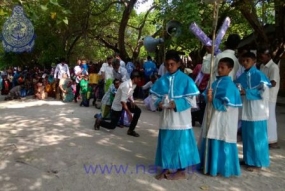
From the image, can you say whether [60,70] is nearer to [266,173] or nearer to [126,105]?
[126,105]

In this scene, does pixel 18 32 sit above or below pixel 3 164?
above

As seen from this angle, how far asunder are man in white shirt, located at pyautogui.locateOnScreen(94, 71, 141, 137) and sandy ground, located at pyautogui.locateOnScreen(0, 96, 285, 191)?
0.60 feet

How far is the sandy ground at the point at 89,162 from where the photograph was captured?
4035 mm

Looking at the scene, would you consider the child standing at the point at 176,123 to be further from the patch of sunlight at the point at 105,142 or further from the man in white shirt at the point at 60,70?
the man in white shirt at the point at 60,70

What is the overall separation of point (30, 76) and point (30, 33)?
840 cm

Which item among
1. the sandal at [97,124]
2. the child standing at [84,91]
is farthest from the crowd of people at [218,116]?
the child standing at [84,91]

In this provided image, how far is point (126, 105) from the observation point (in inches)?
259

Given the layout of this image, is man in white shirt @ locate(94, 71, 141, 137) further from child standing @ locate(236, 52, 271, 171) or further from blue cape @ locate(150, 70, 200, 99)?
child standing @ locate(236, 52, 271, 171)

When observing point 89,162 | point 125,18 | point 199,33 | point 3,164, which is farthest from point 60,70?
point 199,33

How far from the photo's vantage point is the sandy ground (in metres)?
4.04

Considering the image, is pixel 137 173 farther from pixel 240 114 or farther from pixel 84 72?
pixel 84 72

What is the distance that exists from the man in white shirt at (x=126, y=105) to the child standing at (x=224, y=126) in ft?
8.14

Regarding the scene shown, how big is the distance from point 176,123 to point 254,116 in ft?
3.97

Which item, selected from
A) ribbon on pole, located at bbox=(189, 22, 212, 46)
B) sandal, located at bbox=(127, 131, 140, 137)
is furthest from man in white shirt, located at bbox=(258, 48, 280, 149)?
sandal, located at bbox=(127, 131, 140, 137)
